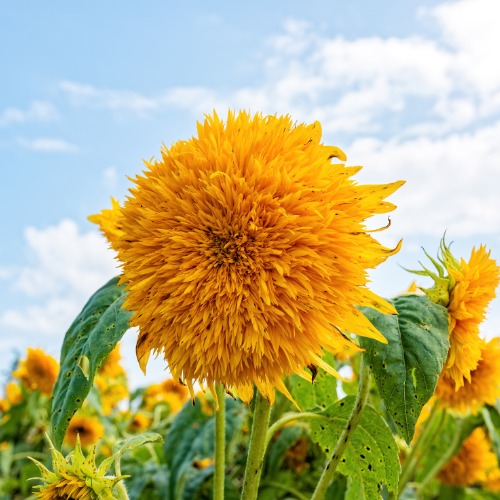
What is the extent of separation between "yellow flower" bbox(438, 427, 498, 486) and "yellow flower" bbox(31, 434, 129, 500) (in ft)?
6.71

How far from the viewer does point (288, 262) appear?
2.38ft

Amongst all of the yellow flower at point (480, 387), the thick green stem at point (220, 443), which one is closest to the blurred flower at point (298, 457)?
the yellow flower at point (480, 387)

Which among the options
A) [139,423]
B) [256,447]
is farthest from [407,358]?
[139,423]

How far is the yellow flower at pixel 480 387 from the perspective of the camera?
56.1 inches

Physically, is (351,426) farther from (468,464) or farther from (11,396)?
(11,396)

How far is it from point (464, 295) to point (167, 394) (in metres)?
2.78

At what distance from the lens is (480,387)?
147 centimetres

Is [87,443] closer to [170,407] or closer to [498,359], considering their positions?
[170,407]

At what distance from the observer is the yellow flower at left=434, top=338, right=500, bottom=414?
1.42 m

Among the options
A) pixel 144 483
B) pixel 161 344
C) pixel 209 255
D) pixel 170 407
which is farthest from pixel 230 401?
pixel 170 407

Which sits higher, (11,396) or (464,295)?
(11,396)

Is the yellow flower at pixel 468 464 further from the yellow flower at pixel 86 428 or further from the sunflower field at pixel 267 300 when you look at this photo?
the yellow flower at pixel 86 428

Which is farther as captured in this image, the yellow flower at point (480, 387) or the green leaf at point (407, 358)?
the yellow flower at point (480, 387)

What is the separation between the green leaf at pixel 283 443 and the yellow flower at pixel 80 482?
0.74 meters
